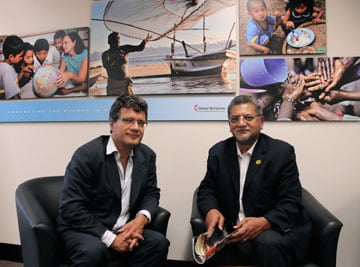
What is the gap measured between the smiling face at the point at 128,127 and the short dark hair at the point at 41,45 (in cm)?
145

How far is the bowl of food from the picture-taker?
218 centimetres

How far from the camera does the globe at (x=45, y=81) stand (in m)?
2.61

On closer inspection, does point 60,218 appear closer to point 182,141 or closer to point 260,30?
point 182,141

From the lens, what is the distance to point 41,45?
2645 millimetres

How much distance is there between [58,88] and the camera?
260cm

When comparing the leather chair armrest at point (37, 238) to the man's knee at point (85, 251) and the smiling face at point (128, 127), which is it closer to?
the man's knee at point (85, 251)

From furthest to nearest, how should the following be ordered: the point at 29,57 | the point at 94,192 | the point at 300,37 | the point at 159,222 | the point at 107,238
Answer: the point at 29,57 < the point at 300,37 < the point at 159,222 < the point at 94,192 < the point at 107,238

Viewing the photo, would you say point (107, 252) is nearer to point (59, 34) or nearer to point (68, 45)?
point (68, 45)

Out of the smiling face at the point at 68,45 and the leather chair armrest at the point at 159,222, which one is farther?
the smiling face at the point at 68,45

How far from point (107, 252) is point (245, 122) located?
1055 mm

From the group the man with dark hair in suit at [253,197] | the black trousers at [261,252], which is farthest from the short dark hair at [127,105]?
the black trousers at [261,252]

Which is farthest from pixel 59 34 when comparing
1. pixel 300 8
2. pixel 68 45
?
pixel 300 8

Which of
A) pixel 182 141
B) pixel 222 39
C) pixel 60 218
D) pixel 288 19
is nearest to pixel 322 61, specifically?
pixel 288 19

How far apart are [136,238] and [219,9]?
1806 millimetres
